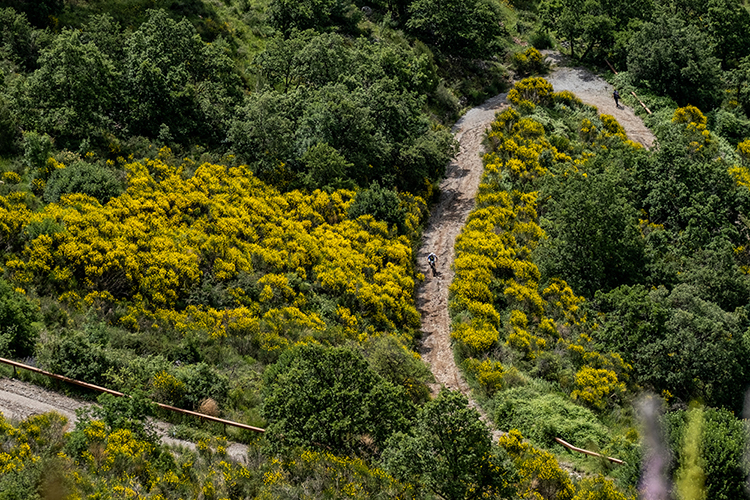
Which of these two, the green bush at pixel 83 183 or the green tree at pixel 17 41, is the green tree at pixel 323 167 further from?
the green tree at pixel 17 41

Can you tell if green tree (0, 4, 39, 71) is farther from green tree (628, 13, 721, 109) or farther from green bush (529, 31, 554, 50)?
green tree (628, 13, 721, 109)

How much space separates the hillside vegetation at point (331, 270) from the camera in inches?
Result: 689

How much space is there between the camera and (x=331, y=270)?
28719 millimetres

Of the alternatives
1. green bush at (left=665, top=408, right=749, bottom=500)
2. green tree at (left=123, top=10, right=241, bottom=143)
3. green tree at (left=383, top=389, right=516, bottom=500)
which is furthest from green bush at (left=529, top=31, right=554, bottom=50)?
green tree at (left=383, top=389, right=516, bottom=500)

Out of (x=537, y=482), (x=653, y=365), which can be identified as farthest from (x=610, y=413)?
(x=537, y=482)

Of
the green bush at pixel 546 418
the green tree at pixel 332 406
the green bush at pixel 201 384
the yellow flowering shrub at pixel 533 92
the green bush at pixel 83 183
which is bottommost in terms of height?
the green bush at pixel 546 418

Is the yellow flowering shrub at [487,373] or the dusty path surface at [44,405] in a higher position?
the dusty path surface at [44,405]

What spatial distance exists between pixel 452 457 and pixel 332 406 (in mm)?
3600

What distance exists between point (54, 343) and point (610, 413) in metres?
19.6

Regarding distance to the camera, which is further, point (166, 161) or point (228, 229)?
point (166, 161)

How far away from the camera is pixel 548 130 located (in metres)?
44.2

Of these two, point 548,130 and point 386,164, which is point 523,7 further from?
point 386,164

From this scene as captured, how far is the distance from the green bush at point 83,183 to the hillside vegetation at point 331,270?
0.13 metres

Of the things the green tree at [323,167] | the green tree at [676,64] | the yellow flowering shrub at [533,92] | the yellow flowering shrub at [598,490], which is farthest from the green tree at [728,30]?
the yellow flowering shrub at [598,490]
